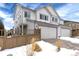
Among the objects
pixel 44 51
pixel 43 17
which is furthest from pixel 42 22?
pixel 44 51

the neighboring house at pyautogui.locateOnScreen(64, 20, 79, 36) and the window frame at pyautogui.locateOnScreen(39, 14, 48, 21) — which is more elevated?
the window frame at pyautogui.locateOnScreen(39, 14, 48, 21)

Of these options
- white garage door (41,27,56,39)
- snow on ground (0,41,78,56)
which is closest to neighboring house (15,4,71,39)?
white garage door (41,27,56,39)

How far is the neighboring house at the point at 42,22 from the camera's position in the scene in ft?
6.52

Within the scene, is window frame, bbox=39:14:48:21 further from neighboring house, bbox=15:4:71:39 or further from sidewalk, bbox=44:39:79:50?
sidewalk, bbox=44:39:79:50

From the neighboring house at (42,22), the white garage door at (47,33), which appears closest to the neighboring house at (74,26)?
the neighboring house at (42,22)

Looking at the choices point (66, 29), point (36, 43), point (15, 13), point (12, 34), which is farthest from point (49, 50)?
point (15, 13)

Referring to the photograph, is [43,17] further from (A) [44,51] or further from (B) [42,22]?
(A) [44,51]

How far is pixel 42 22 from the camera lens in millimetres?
2027

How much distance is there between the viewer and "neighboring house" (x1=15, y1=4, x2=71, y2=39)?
6.52 feet

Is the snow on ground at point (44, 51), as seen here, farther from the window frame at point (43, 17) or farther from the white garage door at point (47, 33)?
the window frame at point (43, 17)

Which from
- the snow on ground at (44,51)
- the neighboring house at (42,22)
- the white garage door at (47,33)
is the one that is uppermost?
the neighboring house at (42,22)

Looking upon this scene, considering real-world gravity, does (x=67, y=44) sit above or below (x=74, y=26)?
below

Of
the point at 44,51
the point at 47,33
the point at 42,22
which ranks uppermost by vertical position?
the point at 42,22

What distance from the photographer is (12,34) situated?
6.51 ft
